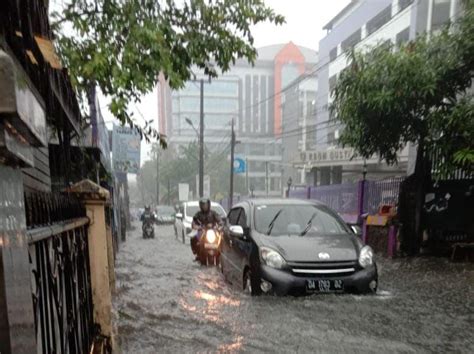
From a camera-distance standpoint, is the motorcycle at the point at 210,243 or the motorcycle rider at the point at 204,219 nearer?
the motorcycle at the point at 210,243

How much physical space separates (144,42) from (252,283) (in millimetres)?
3098

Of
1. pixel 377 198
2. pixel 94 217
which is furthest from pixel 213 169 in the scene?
pixel 94 217

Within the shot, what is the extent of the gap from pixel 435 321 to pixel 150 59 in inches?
161

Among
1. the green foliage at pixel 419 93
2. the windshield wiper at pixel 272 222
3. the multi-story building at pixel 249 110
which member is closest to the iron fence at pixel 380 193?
the green foliage at pixel 419 93

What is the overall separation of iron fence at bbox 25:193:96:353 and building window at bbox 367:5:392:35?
1021 inches

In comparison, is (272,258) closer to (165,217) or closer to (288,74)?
(165,217)

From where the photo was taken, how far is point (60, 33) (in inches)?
180

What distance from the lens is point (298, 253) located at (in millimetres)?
5082

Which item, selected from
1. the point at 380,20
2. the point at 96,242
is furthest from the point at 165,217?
the point at 96,242

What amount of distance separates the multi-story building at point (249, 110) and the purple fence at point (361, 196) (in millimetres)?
52848

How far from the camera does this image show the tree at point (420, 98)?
727 cm

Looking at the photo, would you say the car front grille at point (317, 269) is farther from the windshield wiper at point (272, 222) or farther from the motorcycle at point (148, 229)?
the motorcycle at point (148, 229)

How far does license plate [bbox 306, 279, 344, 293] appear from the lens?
4.92 m

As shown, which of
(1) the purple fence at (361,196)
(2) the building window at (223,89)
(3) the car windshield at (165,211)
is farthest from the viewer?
(2) the building window at (223,89)
